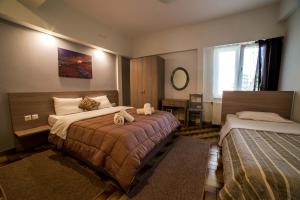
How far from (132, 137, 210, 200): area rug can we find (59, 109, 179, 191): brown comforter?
339 mm

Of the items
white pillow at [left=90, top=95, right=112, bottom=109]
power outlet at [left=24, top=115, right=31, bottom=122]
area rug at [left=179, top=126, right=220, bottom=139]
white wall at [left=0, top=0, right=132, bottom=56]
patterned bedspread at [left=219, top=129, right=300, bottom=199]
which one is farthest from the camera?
white pillow at [left=90, top=95, right=112, bottom=109]

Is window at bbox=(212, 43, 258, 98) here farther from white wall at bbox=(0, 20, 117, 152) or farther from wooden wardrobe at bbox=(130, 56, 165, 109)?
white wall at bbox=(0, 20, 117, 152)

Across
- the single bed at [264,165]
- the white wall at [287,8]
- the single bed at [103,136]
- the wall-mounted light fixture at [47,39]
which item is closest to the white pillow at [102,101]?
the single bed at [103,136]

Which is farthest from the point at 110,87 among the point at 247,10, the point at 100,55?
the point at 247,10

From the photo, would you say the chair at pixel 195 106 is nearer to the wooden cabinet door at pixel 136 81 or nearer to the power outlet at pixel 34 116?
the wooden cabinet door at pixel 136 81

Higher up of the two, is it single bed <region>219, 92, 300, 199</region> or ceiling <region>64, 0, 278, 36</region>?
ceiling <region>64, 0, 278, 36</region>

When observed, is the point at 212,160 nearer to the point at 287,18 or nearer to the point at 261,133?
the point at 261,133

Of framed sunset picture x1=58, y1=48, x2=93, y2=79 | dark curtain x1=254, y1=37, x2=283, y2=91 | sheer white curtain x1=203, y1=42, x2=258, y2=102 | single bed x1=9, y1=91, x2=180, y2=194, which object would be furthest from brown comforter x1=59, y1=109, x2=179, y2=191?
dark curtain x1=254, y1=37, x2=283, y2=91

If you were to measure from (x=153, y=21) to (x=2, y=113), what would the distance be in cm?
374

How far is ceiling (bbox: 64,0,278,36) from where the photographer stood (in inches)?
107

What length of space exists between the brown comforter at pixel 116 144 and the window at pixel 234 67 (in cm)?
251

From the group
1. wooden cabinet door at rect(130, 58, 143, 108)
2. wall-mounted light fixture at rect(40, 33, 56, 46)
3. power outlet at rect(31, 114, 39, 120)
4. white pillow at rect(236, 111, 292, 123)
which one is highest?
wall-mounted light fixture at rect(40, 33, 56, 46)

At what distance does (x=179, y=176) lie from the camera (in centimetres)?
174

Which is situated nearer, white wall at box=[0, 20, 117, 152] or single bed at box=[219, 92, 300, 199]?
single bed at box=[219, 92, 300, 199]
